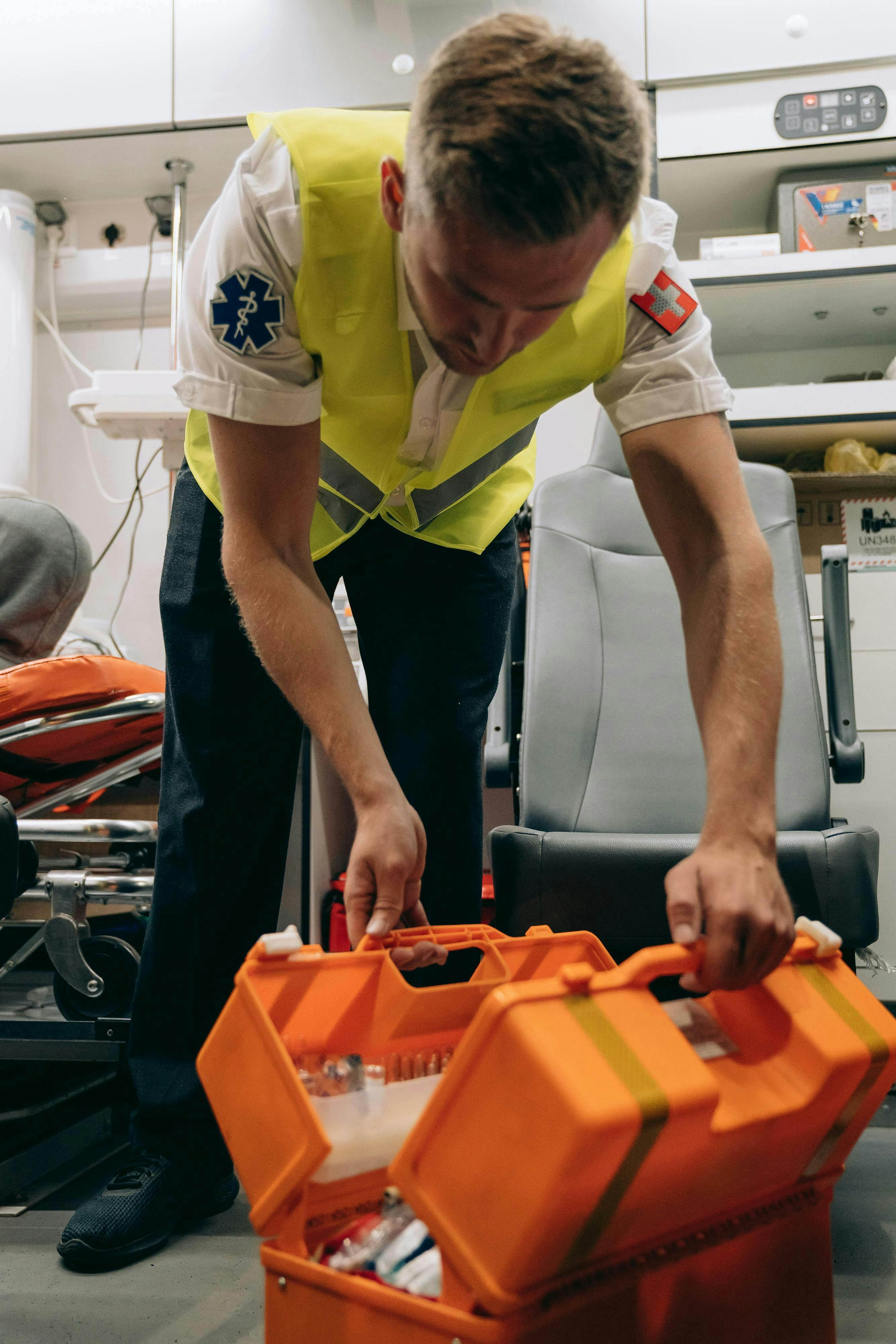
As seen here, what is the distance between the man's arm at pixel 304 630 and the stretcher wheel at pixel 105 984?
25.9 inches

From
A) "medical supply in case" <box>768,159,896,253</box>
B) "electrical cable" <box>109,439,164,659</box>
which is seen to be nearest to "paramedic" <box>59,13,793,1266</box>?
"medical supply in case" <box>768,159,896,253</box>

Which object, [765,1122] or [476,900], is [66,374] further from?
[765,1122]

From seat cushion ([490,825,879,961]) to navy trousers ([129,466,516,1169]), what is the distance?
0.21 feet

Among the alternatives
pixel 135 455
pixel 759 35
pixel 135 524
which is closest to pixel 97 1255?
pixel 135 524

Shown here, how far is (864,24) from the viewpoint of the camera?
2.34 meters

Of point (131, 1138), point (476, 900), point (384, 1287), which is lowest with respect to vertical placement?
point (131, 1138)

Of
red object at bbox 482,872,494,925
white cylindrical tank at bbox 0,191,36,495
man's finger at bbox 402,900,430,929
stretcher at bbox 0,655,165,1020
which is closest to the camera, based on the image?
man's finger at bbox 402,900,430,929

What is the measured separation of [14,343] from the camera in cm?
272

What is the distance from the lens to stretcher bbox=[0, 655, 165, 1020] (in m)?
1.34

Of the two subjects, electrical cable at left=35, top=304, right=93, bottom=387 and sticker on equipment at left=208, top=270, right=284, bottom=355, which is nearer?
sticker on equipment at left=208, top=270, right=284, bottom=355

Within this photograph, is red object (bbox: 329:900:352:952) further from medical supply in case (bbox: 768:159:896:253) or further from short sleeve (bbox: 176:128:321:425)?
medical supply in case (bbox: 768:159:896:253)

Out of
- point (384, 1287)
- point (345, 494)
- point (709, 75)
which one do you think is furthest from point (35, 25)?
point (384, 1287)

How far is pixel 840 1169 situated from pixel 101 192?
3060 millimetres

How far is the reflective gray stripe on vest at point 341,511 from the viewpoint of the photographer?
3.75 ft
